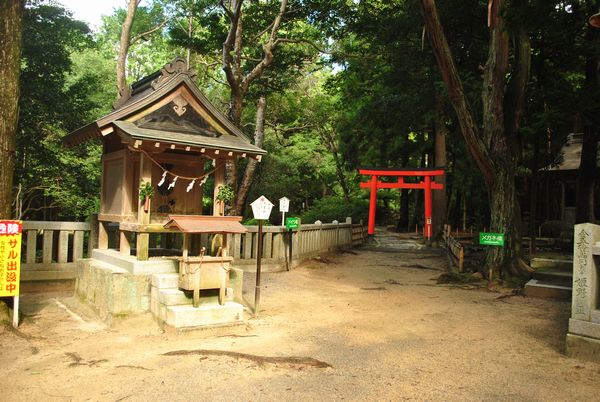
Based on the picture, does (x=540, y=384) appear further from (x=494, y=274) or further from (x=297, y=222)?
(x=297, y=222)

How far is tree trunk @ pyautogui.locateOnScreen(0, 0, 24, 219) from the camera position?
6777 mm

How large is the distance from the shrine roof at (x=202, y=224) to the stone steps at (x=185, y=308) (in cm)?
98

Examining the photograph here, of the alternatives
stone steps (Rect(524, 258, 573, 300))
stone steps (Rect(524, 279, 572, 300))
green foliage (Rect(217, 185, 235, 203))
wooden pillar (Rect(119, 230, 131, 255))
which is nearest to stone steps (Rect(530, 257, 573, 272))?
stone steps (Rect(524, 258, 573, 300))

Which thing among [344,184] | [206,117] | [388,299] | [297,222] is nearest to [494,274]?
[388,299]

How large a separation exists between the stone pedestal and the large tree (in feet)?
18.7

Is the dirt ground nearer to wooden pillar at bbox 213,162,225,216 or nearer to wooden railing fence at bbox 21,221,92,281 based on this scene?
wooden railing fence at bbox 21,221,92,281

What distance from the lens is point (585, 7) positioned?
10.2m

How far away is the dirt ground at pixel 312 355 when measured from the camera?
4633 millimetres

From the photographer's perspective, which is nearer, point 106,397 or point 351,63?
point 106,397

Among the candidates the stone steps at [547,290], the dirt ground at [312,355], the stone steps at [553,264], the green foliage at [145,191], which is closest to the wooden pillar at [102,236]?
the dirt ground at [312,355]

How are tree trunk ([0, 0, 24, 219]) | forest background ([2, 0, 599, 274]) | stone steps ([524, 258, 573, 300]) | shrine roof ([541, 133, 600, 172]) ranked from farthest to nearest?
shrine roof ([541, 133, 600, 172]) → forest background ([2, 0, 599, 274]) → stone steps ([524, 258, 573, 300]) → tree trunk ([0, 0, 24, 219])

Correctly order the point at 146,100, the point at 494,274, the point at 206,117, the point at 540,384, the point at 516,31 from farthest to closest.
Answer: the point at 494,274 < the point at 516,31 < the point at 206,117 < the point at 146,100 < the point at 540,384

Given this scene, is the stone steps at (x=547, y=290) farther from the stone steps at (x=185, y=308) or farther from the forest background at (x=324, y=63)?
the stone steps at (x=185, y=308)

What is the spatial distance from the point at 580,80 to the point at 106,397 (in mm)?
18992
